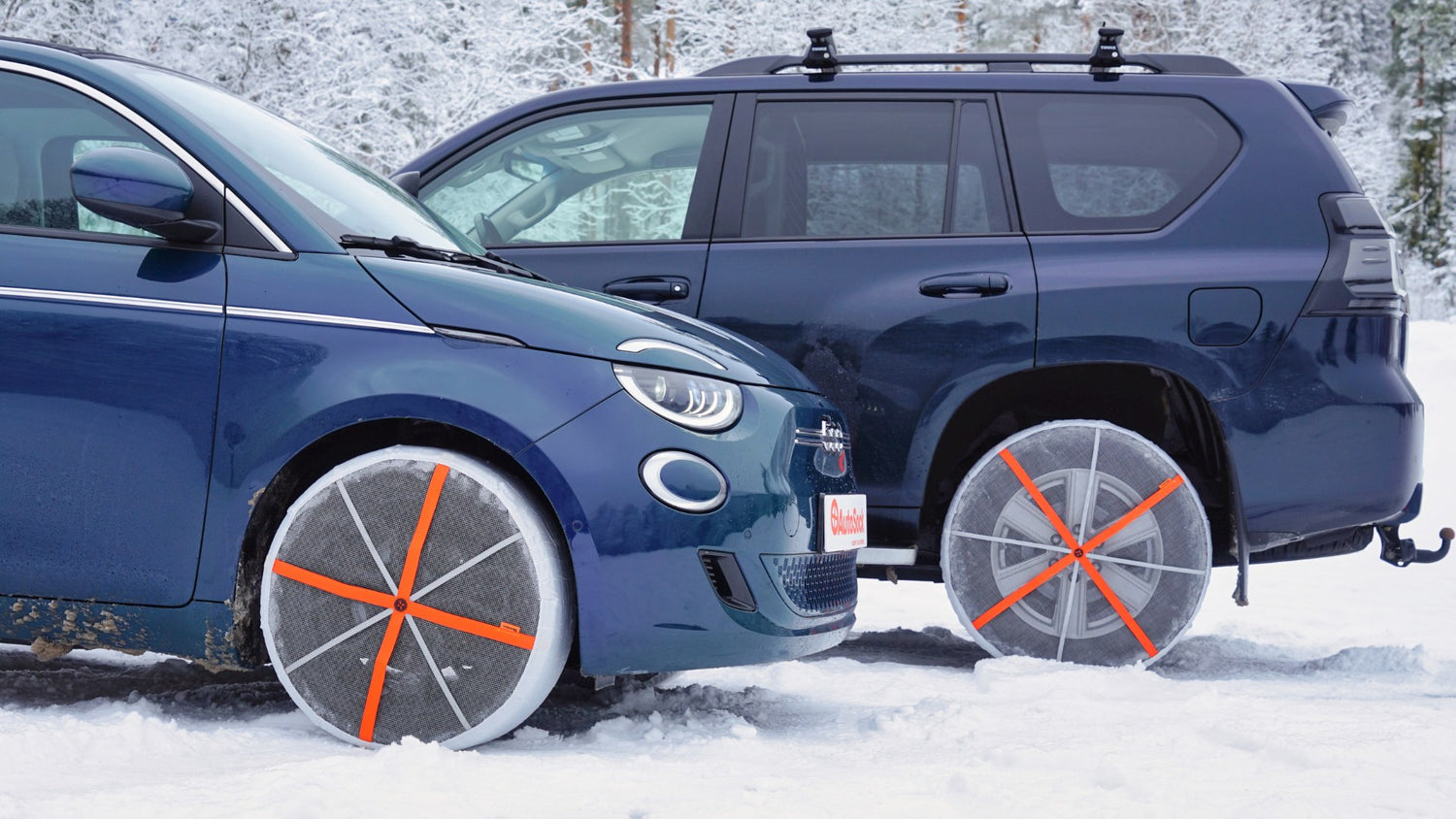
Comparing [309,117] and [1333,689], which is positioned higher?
[309,117]

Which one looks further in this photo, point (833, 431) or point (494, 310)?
point (833, 431)

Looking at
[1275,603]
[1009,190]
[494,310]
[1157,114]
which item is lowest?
[1275,603]

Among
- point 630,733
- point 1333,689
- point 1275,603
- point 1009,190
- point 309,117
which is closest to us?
point 630,733

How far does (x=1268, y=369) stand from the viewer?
4.49 meters

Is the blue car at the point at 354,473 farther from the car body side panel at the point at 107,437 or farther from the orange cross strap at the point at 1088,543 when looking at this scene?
the orange cross strap at the point at 1088,543

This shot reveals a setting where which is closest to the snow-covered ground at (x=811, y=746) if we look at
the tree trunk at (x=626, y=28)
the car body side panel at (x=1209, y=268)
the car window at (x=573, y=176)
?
the car body side panel at (x=1209, y=268)

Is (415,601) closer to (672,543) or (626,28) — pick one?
(672,543)

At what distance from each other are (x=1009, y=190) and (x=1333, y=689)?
196 centimetres

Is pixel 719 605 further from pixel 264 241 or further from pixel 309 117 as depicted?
pixel 309 117

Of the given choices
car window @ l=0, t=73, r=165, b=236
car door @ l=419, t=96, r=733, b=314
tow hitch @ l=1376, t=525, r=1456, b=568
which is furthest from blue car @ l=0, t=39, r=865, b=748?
tow hitch @ l=1376, t=525, r=1456, b=568

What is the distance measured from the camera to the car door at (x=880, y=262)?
4.64 meters

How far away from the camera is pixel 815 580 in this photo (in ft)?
11.6

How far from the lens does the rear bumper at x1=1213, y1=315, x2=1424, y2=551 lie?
4.46 m

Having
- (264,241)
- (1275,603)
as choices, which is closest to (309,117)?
(1275,603)
